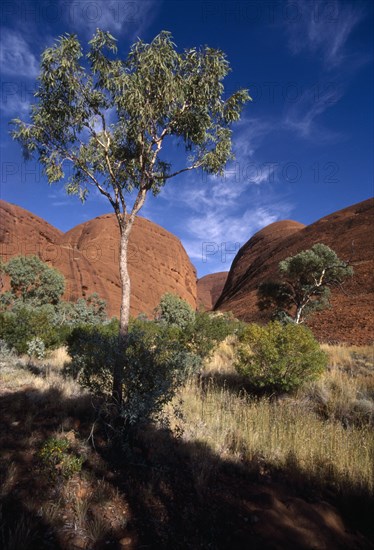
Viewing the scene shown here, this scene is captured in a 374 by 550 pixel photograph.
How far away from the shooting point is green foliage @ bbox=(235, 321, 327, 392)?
744cm

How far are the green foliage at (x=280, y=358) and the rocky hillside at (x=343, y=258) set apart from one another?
1597 centimetres

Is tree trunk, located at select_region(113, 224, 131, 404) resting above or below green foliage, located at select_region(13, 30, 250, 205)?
below

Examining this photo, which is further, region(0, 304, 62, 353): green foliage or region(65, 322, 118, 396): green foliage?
region(0, 304, 62, 353): green foliage

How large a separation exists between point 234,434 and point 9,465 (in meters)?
3.36

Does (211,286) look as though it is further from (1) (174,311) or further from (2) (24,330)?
(2) (24,330)

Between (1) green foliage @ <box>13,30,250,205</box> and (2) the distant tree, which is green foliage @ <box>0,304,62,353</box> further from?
(2) the distant tree

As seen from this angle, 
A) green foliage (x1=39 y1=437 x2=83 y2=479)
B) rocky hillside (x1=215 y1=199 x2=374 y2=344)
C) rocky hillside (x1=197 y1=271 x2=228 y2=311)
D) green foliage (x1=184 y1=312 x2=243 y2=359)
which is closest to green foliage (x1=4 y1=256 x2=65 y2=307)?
rocky hillside (x1=215 y1=199 x2=374 y2=344)

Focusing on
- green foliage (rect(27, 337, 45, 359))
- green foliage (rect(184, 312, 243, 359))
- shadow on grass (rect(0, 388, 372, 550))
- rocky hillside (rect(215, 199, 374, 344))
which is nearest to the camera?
Answer: shadow on grass (rect(0, 388, 372, 550))

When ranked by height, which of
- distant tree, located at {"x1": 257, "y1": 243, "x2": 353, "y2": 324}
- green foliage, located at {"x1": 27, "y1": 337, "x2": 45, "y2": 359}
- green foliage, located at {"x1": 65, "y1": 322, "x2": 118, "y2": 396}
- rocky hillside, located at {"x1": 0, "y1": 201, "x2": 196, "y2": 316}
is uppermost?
rocky hillside, located at {"x1": 0, "y1": 201, "x2": 196, "y2": 316}

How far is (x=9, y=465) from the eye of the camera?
3869 mm

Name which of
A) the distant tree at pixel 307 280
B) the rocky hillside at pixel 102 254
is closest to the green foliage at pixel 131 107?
the distant tree at pixel 307 280

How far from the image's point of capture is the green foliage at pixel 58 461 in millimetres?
3754

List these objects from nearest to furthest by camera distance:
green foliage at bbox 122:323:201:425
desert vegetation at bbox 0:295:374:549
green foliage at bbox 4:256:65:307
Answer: desert vegetation at bbox 0:295:374:549
green foliage at bbox 122:323:201:425
green foliage at bbox 4:256:65:307

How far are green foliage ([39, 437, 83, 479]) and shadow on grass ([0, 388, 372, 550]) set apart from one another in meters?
0.11
